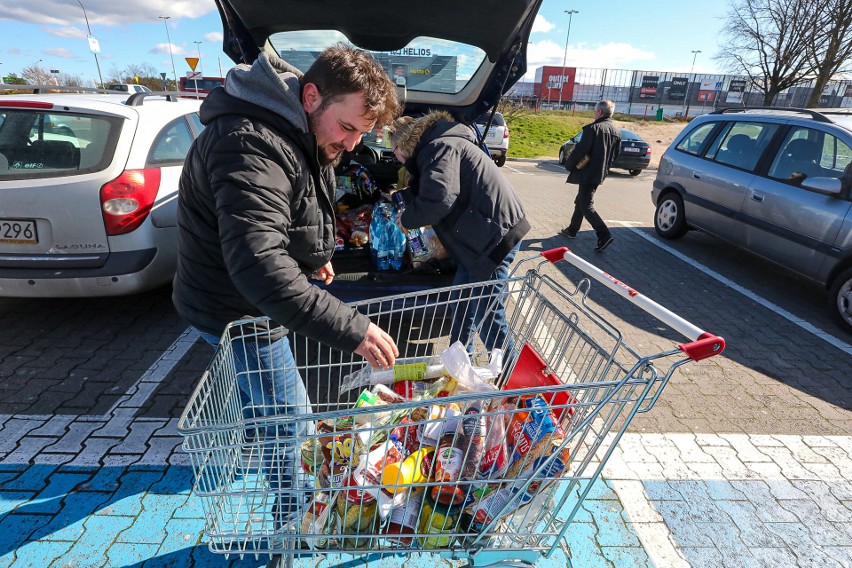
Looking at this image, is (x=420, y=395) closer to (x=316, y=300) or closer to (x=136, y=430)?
(x=316, y=300)

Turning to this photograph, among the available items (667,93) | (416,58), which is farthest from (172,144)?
(667,93)

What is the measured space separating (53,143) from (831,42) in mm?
26126

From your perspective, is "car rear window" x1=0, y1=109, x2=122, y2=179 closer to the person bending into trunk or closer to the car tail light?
the car tail light

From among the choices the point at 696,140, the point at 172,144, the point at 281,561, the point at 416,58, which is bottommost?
the point at 281,561

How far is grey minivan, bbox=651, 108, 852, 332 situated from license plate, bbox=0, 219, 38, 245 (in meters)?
6.88

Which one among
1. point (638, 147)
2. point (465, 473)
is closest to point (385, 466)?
point (465, 473)

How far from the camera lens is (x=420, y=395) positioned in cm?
199

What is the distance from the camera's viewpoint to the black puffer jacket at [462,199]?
2996 millimetres

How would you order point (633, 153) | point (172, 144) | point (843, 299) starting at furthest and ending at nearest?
point (633, 153) < point (843, 299) < point (172, 144)

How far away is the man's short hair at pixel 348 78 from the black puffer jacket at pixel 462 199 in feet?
4.09

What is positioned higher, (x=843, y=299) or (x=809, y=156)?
(x=809, y=156)

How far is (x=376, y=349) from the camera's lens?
1648 mm

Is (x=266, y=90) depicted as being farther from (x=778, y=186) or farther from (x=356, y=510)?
(x=778, y=186)

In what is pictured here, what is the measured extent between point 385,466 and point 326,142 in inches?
45.3
